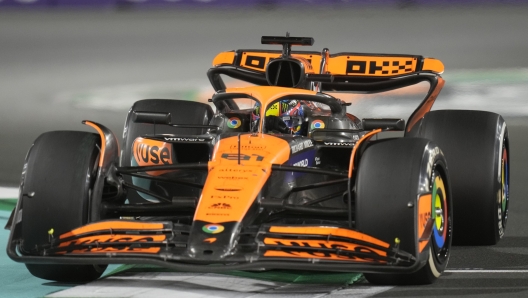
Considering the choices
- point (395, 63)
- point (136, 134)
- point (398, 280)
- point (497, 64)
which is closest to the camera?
point (398, 280)

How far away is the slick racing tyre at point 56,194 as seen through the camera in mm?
6719

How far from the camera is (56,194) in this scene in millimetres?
6734

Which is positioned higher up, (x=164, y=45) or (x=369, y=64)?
(x=164, y=45)

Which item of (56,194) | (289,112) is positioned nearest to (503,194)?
(289,112)

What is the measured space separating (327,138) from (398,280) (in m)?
1.45

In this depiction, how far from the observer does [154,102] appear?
9555 mm

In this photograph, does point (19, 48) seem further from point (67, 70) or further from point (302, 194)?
point (302, 194)

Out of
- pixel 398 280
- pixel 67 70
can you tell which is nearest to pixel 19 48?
pixel 67 70

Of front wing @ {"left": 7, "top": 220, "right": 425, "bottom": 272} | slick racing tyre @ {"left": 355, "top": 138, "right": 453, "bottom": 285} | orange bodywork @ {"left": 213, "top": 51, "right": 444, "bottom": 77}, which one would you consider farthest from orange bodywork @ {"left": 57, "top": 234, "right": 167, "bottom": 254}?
orange bodywork @ {"left": 213, "top": 51, "right": 444, "bottom": 77}

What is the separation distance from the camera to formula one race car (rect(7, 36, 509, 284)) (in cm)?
625

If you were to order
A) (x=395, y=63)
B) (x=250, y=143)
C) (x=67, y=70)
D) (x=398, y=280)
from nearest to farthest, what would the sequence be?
(x=398, y=280), (x=250, y=143), (x=395, y=63), (x=67, y=70)

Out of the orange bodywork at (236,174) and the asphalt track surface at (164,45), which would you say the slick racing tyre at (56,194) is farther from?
the asphalt track surface at (164,45)

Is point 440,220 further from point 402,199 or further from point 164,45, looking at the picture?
point 164,45

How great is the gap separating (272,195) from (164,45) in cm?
848
